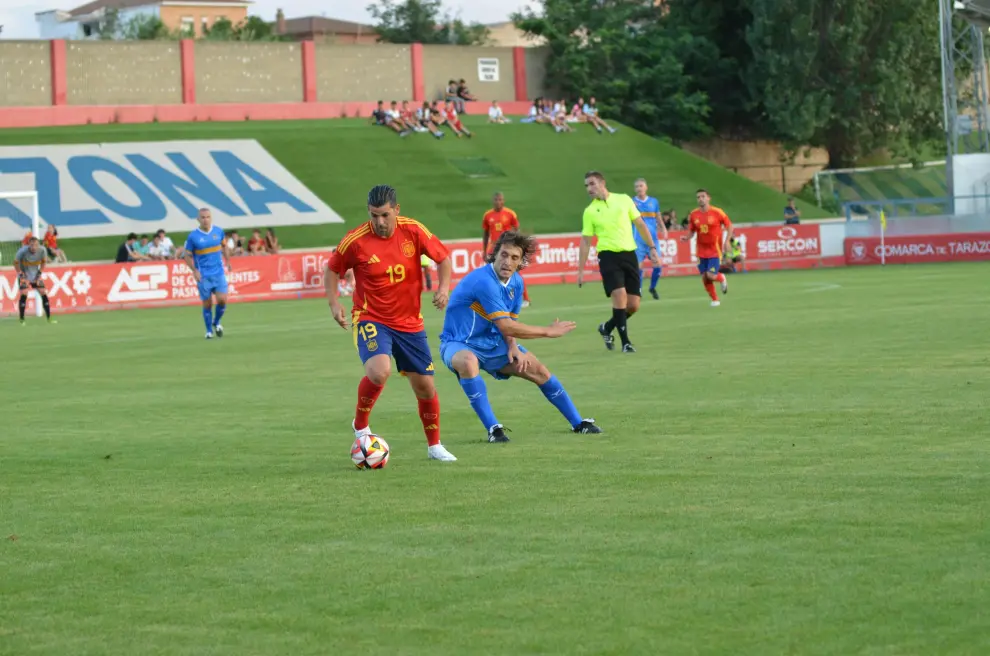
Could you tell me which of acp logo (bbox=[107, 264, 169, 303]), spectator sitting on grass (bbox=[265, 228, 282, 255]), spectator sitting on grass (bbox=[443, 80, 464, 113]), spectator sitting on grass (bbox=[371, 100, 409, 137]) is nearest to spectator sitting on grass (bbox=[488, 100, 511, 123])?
spectator sitting on grass (bbox=[443, 80, 464, 113])

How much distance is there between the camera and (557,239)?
43.8 metres

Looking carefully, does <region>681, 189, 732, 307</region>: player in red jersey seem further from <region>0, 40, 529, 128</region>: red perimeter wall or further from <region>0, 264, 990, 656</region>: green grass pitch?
<region>0, 40, 529, 128</region>: red perimeter wall

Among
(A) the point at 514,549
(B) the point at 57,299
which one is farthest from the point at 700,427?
(B) the point at 57,299

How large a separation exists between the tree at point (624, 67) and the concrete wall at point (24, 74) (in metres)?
21.1

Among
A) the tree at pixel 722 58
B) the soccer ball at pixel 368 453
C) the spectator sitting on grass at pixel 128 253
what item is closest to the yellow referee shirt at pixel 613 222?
the soccer ball at pixel 368 453

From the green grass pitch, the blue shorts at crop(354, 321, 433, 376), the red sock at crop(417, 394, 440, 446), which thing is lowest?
the green grass pitch

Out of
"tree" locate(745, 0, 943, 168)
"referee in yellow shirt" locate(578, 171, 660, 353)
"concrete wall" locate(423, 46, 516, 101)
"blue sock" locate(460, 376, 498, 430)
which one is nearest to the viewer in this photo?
"blue sock" locate(460, 376, 498, 430)

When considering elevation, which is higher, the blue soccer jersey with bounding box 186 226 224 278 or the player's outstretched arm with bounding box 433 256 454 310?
the blue soccer jersey with bounding box 186 226 224 278

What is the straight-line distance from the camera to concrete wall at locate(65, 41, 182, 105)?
5566 cm

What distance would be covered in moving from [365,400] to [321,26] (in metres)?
129

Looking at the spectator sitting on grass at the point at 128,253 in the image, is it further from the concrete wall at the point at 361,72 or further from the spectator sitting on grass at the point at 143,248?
the concrete wall at the point at 361,72

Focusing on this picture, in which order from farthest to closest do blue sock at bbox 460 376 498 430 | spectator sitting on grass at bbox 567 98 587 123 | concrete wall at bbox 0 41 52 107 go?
spectator sitting on grass at bbox 567 98 587 123
concrete wall at bbox 0 41 52 107
blue sock at bbox 460 376 498 430

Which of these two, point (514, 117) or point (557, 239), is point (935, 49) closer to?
point (514, 117)

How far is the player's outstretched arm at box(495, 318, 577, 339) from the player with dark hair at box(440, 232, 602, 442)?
10 mm
